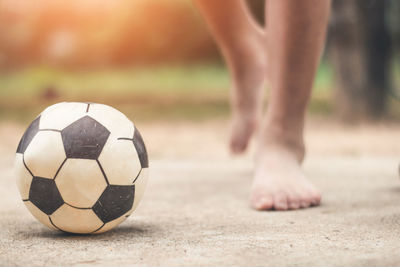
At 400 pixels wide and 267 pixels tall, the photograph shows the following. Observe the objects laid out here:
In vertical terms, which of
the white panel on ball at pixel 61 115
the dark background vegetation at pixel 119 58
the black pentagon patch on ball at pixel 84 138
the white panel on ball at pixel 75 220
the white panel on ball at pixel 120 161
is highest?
the white panel on ball at pixel 61 115

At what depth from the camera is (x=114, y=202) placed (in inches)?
52.3

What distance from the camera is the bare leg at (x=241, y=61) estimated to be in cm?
258

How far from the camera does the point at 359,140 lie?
4422mm

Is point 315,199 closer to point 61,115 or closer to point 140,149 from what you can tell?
point 140,149

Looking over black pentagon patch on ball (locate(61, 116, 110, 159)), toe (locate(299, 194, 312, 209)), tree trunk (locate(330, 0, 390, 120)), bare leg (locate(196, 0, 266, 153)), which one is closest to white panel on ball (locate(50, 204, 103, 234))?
black pentagon patch on ball (locate(61, 116, 110, 159))

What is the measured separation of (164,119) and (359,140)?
2.54 metres

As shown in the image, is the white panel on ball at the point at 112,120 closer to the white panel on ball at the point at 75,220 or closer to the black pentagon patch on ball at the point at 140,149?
the black pentagon patch on ball at the point at 140,149

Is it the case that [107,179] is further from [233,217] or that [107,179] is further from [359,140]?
[359,140]

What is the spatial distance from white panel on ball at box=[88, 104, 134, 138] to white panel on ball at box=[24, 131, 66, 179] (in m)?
0.11

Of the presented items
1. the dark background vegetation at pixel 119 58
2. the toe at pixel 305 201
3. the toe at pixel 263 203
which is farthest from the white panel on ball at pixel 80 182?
the dark background vegetation at pixel 119 58

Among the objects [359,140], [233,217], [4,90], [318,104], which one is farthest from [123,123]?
[4,90]

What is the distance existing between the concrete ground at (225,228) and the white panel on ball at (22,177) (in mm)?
122

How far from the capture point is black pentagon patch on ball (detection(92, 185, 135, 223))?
1.31m

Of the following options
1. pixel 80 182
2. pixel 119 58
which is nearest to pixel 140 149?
pixel 80 182
